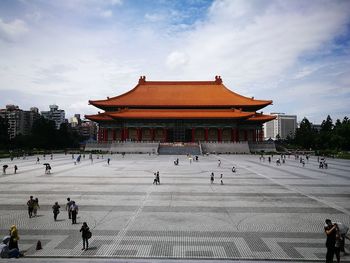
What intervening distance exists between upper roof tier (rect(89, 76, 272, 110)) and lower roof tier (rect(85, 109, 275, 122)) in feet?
4.45

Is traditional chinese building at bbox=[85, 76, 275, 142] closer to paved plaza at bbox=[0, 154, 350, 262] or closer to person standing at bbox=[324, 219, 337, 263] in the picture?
paved plaza at bbox=[0, 154, 350, 262]

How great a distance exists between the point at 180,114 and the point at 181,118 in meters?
1.53

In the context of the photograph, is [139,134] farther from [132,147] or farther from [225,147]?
[225,147]

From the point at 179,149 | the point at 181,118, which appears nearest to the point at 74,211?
the point at 179,149

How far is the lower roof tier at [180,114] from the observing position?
218 ft

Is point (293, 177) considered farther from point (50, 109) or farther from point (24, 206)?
point (50, 109)

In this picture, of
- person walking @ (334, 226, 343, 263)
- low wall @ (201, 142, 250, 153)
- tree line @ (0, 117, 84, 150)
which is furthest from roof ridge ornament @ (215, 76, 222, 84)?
person walking @ (334, 226, 343, 263)

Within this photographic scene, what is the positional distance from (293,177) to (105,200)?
17.6m

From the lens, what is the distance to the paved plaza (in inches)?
403

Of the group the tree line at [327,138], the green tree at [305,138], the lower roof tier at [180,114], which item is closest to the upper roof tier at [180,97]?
the lower roof tier at [180,114]

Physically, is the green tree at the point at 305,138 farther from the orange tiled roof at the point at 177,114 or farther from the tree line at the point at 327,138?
the orange tiled roof at the point at 177,114

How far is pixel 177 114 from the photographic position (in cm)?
6844

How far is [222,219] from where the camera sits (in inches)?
545

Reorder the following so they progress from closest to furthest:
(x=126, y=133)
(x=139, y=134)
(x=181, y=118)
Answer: (x=181, y=118) → (x=139, y=134) → (x=126, y=133)
